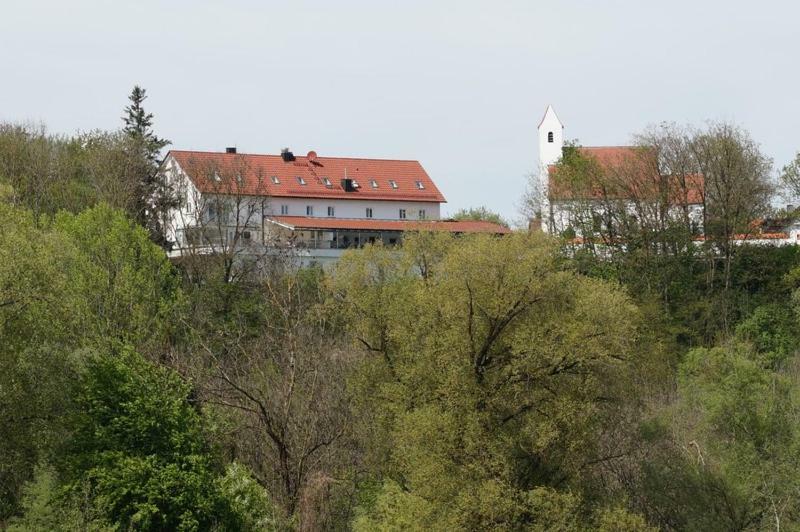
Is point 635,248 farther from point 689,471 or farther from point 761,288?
point 689,471

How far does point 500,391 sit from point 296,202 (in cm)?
4220

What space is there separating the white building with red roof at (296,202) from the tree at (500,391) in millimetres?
20073

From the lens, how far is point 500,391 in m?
32.3

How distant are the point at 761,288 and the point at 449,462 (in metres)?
30.8

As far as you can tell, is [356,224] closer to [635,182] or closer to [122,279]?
[635,182]

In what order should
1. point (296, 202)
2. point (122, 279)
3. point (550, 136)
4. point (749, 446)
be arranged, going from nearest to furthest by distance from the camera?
1. point (749, 446)
2. point (122, 279)
3. point (296, 202)
4. point (550, 136)

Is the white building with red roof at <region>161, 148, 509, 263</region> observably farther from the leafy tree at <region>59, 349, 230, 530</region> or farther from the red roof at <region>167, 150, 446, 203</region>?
the leafy tree at <region>59, 349, 230, 530</region>

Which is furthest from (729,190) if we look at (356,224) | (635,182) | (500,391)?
(500,391)

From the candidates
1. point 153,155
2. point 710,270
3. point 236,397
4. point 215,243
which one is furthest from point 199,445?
point 153,155

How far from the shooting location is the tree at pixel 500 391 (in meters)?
31.2

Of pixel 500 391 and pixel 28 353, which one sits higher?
pixel 28 353

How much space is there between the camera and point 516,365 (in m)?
32.2

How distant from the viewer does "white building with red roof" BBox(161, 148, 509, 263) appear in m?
61.5

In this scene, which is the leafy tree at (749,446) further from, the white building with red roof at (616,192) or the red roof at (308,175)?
the red roof at (308,175)
